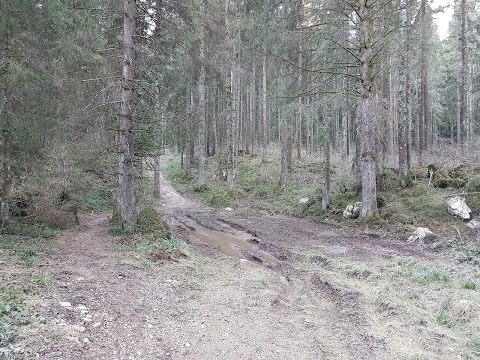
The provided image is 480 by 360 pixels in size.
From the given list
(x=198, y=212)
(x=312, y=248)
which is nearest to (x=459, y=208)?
(x=312, y=248)

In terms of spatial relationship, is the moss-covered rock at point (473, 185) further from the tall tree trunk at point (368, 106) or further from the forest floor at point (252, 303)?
the forest floor at point (252, 303)

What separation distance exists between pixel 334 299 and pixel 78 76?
11476 mm

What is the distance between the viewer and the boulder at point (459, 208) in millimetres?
10805

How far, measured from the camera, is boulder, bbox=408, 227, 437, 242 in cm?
1012

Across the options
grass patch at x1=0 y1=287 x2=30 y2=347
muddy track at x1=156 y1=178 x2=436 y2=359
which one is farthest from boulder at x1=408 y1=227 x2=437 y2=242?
grass patch at x1=0 y1=287 x2=30 y2=347

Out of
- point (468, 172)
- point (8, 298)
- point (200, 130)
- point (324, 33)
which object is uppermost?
point (324, 33)

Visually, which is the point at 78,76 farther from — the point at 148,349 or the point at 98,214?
the point at 148,349

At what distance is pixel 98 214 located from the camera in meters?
15.6

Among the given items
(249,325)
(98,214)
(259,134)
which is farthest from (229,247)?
(259,134)

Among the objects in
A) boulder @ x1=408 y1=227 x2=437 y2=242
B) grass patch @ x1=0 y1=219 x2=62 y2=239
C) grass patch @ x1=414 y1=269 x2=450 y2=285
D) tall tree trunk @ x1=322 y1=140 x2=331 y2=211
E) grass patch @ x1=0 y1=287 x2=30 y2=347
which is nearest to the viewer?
grass patch @ x1=0 y1=287 x2=30 y2=347

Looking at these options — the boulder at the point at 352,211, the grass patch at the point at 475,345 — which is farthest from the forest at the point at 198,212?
the boulder at the point at 352,211

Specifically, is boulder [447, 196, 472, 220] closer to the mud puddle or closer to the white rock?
the white rock

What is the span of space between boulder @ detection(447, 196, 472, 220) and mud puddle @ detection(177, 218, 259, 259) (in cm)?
602

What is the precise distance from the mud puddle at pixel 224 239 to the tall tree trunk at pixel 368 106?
13.8ft
